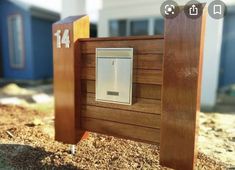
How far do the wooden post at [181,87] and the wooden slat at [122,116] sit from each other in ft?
0.50

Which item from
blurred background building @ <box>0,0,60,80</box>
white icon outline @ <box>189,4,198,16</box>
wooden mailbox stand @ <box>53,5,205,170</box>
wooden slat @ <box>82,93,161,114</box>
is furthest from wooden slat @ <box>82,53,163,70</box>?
blurred background building @ <box>0,0,60,80</box>

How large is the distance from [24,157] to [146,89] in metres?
1.59

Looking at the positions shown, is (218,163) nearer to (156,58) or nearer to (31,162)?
(156,58)

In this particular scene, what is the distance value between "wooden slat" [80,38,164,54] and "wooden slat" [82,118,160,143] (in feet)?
2.48

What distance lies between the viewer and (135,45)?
7.38 ft

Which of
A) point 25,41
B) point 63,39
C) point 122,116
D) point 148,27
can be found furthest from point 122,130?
point 25,41

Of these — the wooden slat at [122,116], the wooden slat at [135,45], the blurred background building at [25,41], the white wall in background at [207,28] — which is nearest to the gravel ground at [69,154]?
the wooden slat at [122,116]

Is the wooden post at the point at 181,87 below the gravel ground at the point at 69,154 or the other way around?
the other way around

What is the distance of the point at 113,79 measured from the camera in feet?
7.90

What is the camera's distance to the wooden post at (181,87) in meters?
1.92

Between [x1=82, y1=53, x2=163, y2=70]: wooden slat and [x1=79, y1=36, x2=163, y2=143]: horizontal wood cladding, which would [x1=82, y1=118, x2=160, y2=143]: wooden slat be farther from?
[x1=82, y1=53, x2=163, y2=70]: wooden slat

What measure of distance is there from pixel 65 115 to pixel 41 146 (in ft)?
1.99

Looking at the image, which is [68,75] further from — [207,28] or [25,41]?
[25,41]

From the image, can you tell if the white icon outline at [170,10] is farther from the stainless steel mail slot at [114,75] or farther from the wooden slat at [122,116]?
the wooden slat at [122,116]
